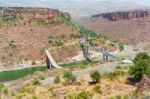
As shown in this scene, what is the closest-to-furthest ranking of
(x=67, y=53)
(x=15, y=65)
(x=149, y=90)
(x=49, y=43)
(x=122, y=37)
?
(x=149, y=90), (x=15, y=65), (x=67, y=53), (x=49, y=43), (x=122, y=37)

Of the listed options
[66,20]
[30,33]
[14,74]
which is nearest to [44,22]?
[30,33]

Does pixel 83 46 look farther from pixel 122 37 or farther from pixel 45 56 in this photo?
pixel 122 37

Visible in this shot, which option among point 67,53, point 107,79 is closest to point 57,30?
point 67,53

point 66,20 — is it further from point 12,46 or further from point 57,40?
point 12,46

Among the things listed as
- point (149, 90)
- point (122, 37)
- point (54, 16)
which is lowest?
point (122, 37)

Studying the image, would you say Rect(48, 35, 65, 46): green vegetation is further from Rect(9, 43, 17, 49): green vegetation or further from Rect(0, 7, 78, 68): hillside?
Rect(9, 43, 17, 49): green vegetation

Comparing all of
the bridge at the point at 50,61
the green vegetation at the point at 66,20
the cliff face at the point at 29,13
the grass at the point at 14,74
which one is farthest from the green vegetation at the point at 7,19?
the grass at the point at 14,74

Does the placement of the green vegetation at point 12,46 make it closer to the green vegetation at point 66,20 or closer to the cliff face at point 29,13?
the cliff face at point 29,13

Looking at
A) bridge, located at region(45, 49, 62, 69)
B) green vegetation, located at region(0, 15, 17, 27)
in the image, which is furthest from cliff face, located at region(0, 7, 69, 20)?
bridge, located at region(45, 49, 62, 69)

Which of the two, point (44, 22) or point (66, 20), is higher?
point (44, 22)
